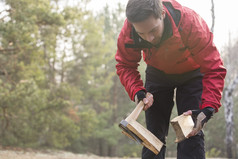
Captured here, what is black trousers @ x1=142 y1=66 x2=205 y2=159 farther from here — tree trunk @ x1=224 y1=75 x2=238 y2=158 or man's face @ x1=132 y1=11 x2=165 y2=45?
tree trunk @ x1=224 y1=75 x2=238 y2=158

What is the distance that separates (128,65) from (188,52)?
1.55 feet

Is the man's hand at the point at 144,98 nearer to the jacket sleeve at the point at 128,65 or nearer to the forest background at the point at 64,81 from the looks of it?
the jacket sleeve at the point at 128,65

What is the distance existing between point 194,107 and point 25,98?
536 cm

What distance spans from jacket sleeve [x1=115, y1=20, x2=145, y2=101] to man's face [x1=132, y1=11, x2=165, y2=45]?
26 cm

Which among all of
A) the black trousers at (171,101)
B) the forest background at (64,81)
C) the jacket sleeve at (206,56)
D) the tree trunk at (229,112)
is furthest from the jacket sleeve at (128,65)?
the tree trunk at (229,112)

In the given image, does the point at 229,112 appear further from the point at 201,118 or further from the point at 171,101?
the point at 201,118

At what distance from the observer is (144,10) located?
1627mm

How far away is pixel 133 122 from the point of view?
178 centimetres

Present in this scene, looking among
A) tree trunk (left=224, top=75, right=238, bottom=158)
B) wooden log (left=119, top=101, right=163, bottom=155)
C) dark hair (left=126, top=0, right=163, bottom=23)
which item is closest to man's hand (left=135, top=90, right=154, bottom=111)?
wooden log (left=119, top=101, right=163, bottom=155)

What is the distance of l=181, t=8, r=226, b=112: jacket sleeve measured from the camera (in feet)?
5.71

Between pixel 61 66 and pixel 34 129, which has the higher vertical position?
pixel 61 66

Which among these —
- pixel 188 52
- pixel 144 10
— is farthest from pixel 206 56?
pixel 144 10

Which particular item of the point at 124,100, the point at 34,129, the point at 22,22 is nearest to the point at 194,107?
the point at 22,22

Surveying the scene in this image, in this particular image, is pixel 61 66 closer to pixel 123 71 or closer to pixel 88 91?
pixel 88 91
